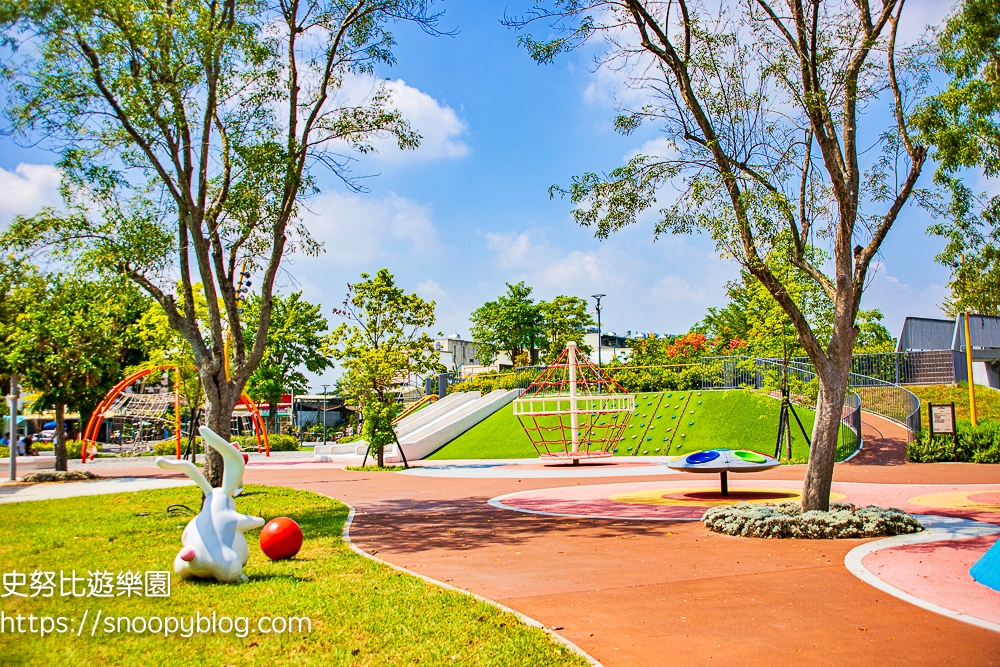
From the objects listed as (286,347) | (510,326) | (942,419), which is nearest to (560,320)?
(510,326)

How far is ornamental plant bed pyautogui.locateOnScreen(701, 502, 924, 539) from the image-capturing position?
9.40 m

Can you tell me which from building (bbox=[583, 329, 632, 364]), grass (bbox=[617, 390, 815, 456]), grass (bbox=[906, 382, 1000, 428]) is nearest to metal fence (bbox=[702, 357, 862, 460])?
grass (bbox=[617, 390, 815, 456])

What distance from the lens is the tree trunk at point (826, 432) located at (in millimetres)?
9805

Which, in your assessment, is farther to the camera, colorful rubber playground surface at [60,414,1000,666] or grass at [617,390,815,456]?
grass at [617,390,815,456]

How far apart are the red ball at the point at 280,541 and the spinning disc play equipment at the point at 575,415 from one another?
14967 millimetres

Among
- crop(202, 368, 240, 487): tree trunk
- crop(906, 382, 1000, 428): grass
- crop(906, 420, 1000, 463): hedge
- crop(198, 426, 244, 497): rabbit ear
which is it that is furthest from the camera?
crop(906, 382, 1000, 428): grass

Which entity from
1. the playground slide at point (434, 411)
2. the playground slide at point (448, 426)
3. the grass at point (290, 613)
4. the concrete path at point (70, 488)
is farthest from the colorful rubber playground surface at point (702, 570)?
the playground slide at point (434, 411)

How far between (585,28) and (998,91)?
6.05 metres

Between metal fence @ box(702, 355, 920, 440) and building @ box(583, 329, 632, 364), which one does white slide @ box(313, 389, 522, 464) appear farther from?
building @ box(583, 329, 632, 364)

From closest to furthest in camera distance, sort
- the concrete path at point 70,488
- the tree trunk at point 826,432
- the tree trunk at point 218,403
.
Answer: the tree trunk at point 826,432
the tree trunk at point 218,403
the concrete path at point 70,488

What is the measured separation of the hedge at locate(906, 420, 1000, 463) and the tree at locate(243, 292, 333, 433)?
1276 inches

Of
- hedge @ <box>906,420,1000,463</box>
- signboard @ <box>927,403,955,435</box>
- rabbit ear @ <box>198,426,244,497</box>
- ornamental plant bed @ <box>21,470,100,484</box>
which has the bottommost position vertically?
ornamental plant bed @ <box>21,470,100,484</box>

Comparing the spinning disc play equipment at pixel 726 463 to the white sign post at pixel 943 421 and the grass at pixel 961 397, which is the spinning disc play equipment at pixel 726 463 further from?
the grass at pixel 961 397

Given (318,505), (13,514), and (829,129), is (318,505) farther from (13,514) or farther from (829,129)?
(829,129)
